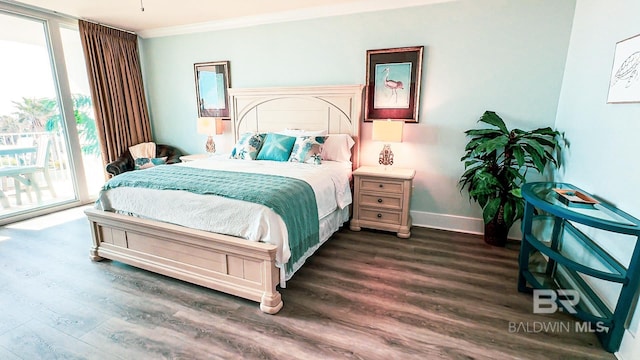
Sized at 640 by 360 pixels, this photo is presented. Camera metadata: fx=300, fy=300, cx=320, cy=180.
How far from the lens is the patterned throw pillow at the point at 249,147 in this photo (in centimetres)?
364

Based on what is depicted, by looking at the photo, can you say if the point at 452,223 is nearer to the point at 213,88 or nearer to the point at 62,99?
the point at 213,88

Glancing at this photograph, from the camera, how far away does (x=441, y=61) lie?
10.8 ft

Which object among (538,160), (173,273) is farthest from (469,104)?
(173,273)

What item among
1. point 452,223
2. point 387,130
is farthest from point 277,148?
point 452,223

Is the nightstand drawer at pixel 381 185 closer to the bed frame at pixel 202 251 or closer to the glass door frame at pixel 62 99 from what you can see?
the bed frame at pixel 202 251

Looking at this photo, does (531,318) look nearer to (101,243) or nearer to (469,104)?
(469,104)

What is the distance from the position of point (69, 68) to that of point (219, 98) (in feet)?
6.96

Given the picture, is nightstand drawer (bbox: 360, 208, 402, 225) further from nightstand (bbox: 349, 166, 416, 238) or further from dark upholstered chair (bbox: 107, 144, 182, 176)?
dark upholstered chair (bbox: 107, 144, 182, 176)

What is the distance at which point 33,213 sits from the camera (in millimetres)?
3967

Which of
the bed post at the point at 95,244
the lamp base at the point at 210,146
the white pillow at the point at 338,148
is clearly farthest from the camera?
the lamp base at the point at 210,146

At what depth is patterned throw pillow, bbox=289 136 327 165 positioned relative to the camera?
3.38 meters

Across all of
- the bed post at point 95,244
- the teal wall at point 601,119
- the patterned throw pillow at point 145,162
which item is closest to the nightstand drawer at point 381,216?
the teal wall at point 601,119

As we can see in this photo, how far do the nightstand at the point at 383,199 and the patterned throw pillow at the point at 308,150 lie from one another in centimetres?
50

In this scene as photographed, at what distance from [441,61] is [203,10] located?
9.70 feet
